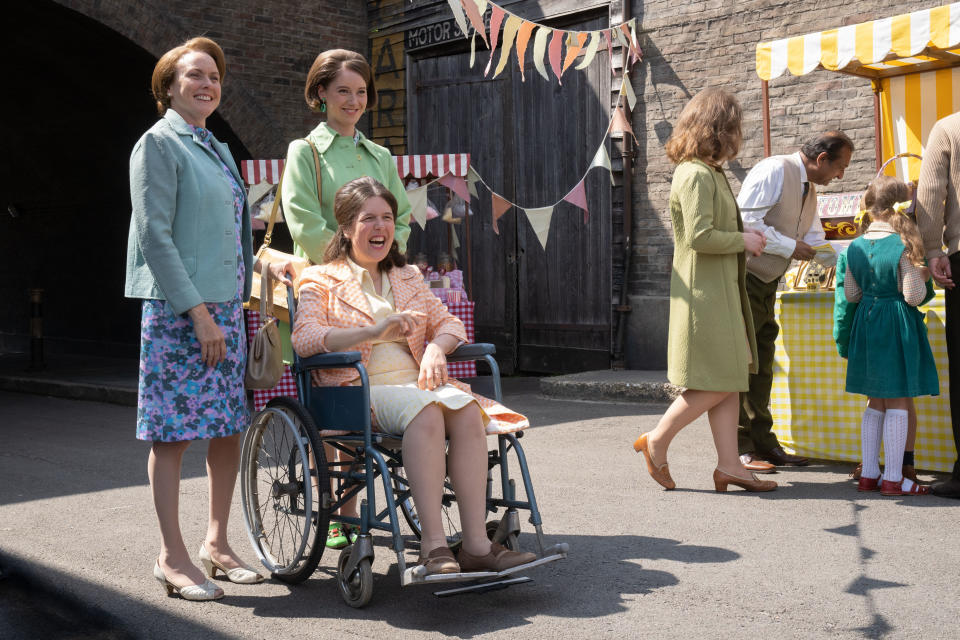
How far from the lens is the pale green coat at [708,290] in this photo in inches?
186

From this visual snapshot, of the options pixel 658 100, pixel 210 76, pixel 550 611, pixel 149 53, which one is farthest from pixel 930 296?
pixel 149 53

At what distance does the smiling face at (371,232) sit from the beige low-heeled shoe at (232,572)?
1.13 metres

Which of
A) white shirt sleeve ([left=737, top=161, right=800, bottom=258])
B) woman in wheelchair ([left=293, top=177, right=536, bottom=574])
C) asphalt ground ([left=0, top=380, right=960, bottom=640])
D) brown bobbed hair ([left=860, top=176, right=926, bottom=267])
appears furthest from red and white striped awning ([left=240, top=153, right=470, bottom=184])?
woman in wheelchair ([left=293, top=177, right=536, bottom=574])

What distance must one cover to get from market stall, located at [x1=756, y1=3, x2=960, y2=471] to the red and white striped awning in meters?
2.96

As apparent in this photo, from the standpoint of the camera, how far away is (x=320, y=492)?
3316mm

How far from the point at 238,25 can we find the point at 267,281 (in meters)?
8.43

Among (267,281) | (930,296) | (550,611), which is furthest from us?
(930,296)

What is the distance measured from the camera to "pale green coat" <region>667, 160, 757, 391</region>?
473cm

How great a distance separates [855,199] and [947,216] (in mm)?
3205

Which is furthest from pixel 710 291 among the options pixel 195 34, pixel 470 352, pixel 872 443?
pixel 195 34

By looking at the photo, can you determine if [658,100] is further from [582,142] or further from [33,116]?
[33,116]

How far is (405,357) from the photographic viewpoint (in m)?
3.72

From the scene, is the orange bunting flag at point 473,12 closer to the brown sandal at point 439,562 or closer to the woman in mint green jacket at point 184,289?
the woman in mint green jacket at point 184,289

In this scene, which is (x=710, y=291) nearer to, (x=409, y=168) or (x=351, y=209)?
(x=351, y=209)
